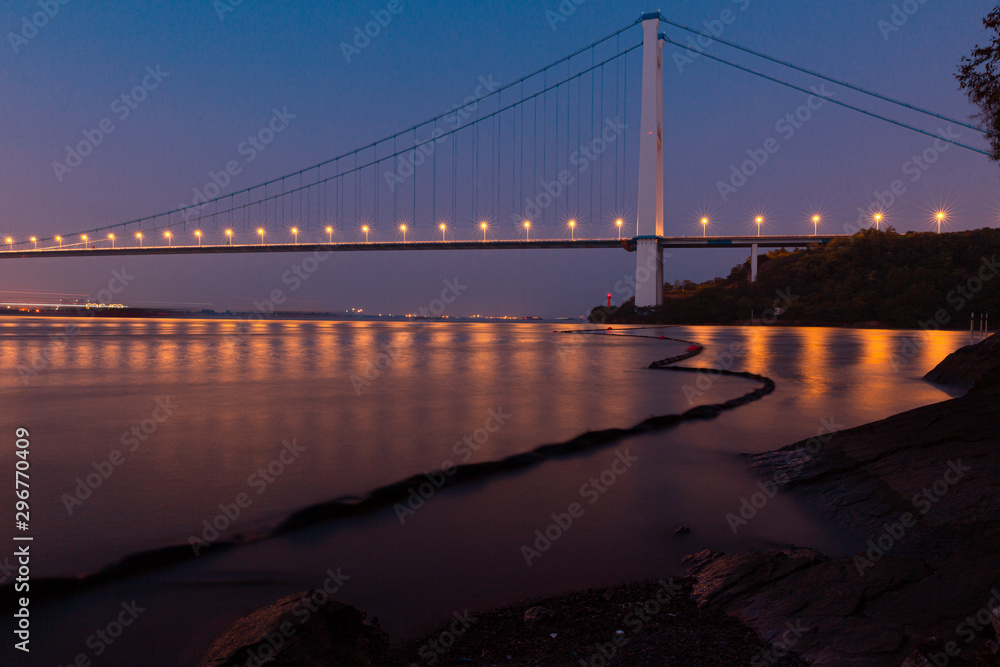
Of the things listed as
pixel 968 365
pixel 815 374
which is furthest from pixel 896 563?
pixel 815 374

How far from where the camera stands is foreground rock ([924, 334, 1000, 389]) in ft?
24.8

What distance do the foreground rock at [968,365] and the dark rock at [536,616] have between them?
789cm

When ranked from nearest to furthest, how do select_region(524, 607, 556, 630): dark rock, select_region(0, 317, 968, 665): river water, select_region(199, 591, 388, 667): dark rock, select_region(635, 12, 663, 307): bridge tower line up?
select_region(199, 591, 388, 667): dark rock
select_region(524, 607, 556, 630): dark rock
select_region(0, 317, 968, 665): river water
select_region(635, 12, 663, 307): bridge tower

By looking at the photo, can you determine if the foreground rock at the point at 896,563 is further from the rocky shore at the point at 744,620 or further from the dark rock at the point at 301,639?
the dark rock at the point at 301,639

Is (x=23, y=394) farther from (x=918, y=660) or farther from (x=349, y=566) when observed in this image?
(x=918, y=660)

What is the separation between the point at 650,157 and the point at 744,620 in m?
49.5

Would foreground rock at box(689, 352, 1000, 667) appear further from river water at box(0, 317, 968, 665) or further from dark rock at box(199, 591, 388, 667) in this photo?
dark rock at box(199, 591, 388, 667)

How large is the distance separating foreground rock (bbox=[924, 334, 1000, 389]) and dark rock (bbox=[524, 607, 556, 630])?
789 centimetres

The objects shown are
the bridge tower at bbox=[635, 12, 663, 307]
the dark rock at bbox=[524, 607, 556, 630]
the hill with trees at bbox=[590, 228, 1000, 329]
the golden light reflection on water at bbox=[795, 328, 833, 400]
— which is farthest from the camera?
the bridge tower at bbox=[635, 12, 663, 307]

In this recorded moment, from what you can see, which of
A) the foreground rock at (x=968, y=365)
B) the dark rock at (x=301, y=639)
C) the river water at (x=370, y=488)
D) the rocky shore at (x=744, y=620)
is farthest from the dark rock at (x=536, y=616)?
the foreground rock at (x=968, y=365)

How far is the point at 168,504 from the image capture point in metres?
3.28

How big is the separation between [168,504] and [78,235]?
87.2m

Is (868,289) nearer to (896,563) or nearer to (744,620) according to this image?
(896,563)

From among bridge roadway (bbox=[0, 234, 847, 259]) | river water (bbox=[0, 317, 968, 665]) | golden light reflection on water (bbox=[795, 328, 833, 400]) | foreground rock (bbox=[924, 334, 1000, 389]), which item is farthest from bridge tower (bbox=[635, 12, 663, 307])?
river water (bbox=[0, 317, 968, 665])
